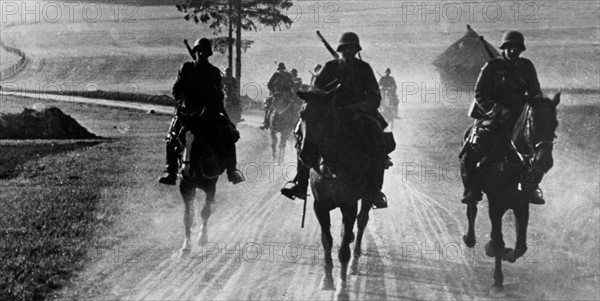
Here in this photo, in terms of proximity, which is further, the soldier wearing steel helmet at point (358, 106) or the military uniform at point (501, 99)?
the military uniform at point (501, 99)

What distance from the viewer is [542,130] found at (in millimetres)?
10328

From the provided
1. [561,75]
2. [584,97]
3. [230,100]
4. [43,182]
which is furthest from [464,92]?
[43,182]

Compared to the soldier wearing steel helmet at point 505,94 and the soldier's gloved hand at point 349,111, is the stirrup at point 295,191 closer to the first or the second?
the soldier's gloved hand at point 349,111

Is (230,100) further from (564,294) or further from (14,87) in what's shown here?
(14,87)

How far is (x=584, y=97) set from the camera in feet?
154

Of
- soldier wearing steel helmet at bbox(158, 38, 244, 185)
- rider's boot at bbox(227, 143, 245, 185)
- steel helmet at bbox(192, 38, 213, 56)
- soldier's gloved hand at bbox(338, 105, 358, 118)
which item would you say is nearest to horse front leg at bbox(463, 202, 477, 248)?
soldier's gloved hand at bbox(338, 105, 358, 118)

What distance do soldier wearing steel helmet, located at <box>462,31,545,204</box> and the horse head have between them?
1.07ft

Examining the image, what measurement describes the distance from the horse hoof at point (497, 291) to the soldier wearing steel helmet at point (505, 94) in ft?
5.40

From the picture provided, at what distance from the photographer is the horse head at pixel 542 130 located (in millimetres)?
10266

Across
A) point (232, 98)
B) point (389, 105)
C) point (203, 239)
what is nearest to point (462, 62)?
point (389, 105)

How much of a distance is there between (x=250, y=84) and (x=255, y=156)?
36932 mm

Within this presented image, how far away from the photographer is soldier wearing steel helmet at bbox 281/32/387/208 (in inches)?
411

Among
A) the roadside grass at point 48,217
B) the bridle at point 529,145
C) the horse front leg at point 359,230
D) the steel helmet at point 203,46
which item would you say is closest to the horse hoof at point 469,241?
the horse front leg at point 359,230

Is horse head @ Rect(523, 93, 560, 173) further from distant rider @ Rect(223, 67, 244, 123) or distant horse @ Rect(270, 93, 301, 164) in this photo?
distant rider @ Rect(223, 67, 244, 123)
